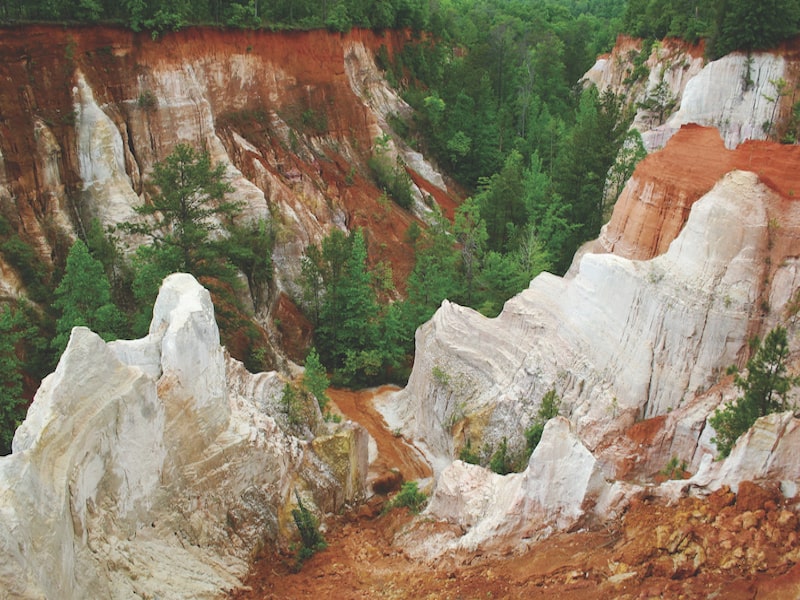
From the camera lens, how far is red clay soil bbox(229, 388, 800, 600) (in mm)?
9062

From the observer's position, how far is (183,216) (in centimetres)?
2236

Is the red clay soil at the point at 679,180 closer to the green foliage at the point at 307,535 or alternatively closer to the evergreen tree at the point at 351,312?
the evergreen tree at the point at 351,312

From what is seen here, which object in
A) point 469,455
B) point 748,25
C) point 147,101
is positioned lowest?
point 469,455

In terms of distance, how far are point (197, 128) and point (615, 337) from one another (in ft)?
70.1

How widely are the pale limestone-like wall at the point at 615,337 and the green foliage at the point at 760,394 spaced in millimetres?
2600

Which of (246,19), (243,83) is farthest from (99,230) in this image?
(246,19)

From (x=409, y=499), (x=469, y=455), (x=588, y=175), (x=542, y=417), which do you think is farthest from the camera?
(x=588, y=175)

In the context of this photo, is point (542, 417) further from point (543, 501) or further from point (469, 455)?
point (543, 501)

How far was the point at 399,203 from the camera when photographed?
39625mm

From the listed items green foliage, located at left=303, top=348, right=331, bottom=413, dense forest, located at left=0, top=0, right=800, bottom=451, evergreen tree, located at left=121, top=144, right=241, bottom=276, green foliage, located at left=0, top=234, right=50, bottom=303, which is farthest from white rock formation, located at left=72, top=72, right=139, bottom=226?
green foliage, located at left=303, top=348, right=331, bottom=413

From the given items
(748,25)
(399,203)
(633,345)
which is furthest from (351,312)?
(748,25)

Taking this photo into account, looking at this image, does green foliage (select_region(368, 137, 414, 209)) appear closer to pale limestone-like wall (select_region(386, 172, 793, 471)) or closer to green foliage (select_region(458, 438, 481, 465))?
pale limestone-like wall (select_region(386, 172, 793, 471))

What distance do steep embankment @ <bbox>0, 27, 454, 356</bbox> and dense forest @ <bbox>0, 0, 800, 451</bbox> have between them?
96cm

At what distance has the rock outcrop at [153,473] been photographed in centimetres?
850
